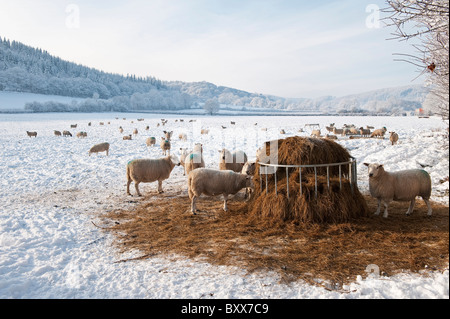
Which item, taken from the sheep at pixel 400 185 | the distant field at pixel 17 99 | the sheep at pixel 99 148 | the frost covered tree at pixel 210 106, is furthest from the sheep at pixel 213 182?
the distant field at pixel 17 99

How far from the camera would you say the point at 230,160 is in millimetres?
12008

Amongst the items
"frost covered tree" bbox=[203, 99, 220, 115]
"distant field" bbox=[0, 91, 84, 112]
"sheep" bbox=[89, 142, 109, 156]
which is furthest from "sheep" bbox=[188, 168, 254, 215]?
"distant field" bbox=[0, 91, 84, 112]

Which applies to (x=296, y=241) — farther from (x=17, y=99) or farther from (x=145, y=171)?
(x=17, y=99)

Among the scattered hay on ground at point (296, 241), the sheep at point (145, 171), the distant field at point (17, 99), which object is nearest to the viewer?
the scattered hay on ground at point (296, 241)

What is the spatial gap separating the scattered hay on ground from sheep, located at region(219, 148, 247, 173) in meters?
3.60

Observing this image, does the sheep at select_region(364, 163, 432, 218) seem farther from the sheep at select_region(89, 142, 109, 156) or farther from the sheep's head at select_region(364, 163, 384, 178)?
the sheep at select_region(89, 142, 109, 156)

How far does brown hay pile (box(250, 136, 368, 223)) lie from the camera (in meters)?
7.14

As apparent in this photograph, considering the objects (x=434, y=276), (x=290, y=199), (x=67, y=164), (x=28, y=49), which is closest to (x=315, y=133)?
(x=67, y=164)

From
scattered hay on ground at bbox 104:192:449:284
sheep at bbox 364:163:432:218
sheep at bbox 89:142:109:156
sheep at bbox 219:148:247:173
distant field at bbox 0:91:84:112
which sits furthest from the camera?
distant field at bbox 0:91:84:112

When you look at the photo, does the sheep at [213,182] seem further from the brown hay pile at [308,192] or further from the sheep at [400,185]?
the sheep at [400,185]

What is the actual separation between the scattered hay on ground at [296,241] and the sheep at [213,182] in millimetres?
563

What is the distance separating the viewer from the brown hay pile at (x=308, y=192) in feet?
23.4

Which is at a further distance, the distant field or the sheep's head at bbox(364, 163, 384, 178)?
the distant field

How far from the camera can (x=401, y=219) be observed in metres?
7.21
